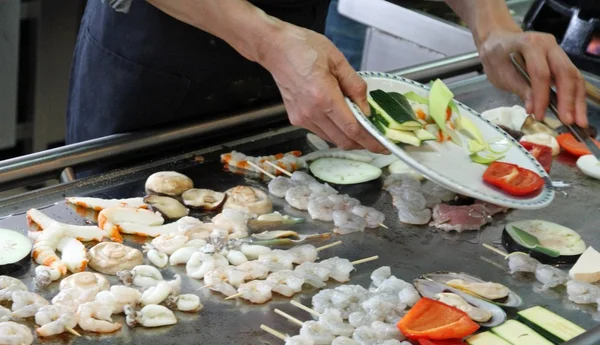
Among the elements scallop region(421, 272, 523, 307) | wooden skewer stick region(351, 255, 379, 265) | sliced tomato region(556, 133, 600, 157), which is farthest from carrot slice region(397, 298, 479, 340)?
sliced tomato region(556, 133, 600, 157)

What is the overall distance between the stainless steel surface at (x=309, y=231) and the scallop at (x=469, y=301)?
6 centimetres

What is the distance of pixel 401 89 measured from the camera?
2.72 meters

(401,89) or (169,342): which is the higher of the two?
(401,89)

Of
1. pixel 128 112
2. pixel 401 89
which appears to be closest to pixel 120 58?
pixel 128 112

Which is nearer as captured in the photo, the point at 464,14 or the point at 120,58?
the point at 120,58

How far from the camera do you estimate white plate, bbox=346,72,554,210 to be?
2.22 m

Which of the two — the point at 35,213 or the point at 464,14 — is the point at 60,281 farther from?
the point at 464,14

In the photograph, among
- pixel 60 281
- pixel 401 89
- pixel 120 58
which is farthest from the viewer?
pixel 120 58

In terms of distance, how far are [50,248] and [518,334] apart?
3.70ft

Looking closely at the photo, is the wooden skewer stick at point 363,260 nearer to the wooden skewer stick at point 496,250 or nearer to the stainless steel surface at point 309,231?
the stainless steel surface at point 309,231

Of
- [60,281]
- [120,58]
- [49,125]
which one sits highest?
[120,58]

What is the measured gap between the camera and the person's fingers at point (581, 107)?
274 cm

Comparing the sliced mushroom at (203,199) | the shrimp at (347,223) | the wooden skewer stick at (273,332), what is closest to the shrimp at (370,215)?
the shrimp at (347,223)

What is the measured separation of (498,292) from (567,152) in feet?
3.44
